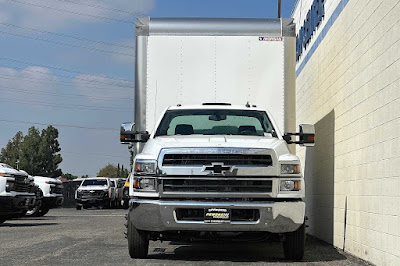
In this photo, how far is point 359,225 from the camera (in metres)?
9.52

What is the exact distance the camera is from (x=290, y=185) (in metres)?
8.45

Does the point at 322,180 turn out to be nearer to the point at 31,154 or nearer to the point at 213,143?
the point at 213,143

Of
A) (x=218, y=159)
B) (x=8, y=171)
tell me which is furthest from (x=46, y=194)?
(x=218, y=159)

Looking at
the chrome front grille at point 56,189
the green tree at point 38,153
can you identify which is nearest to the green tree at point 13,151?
the green tree at point 38,153

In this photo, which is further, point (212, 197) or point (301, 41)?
point (301, 41)

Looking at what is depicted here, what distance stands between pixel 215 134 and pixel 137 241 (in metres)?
1.96

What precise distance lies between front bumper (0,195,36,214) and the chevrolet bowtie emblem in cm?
959

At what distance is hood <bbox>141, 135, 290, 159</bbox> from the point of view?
8.55 meters

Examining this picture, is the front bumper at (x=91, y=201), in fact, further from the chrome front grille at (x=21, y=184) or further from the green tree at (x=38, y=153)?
the green tree at (x=38, y=153)

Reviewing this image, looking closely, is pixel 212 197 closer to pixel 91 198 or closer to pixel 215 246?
pixel 215 246

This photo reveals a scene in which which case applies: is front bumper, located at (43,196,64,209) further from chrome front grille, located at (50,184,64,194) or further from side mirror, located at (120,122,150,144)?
side mirror, located at (120,122,150,144)

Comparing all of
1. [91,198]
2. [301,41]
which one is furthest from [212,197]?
[91,198]

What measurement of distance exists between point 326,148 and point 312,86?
2.15 meters

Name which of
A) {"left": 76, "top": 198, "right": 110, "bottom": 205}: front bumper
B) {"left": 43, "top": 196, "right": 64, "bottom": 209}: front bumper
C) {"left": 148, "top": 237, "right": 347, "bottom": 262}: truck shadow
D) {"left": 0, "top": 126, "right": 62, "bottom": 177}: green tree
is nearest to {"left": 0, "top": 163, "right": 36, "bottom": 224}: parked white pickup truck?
{"left": 43, "top": 196, "right": 64, "bottom": 209}: front bumper
